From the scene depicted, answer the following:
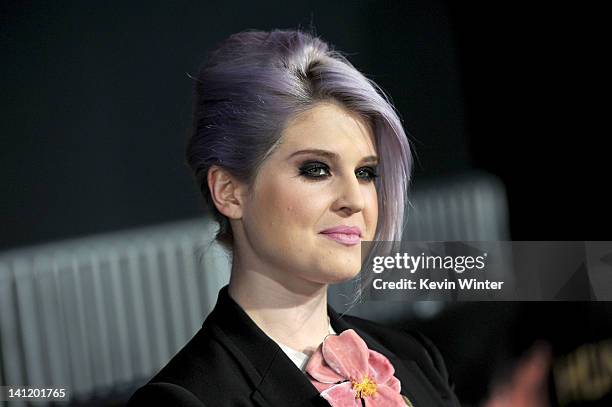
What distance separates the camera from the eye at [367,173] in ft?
6.86

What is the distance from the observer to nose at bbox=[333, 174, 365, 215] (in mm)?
2023

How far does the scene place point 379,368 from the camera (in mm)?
2047

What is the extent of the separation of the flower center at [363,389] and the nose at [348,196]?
0.35 metres

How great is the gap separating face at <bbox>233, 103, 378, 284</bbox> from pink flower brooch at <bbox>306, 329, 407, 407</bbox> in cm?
14

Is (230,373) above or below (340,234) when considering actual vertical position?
below

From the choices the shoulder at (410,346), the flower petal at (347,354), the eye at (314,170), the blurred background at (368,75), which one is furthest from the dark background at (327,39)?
the flower petal at (347,354)

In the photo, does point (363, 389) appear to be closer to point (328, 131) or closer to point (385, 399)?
point (385, 399)

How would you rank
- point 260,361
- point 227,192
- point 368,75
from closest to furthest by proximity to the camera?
point 260,361
point 227,192
point 368,75

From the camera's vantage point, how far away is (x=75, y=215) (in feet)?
8.68

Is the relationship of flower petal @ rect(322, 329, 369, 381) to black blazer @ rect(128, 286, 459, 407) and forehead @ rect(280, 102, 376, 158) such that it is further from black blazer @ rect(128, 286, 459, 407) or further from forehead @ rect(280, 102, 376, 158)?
forehead @ rect(280, 102, 376, 158)

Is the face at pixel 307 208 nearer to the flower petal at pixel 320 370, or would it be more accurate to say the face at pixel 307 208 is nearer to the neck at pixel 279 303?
the neck at pixel 279 303

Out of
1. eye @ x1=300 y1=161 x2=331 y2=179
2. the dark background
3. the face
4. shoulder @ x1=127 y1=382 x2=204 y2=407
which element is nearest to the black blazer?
shoulder @ x1=127 y1=382 x2=204 y2=407

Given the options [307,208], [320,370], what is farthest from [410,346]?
[307,208]

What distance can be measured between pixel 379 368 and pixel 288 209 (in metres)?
0.39
